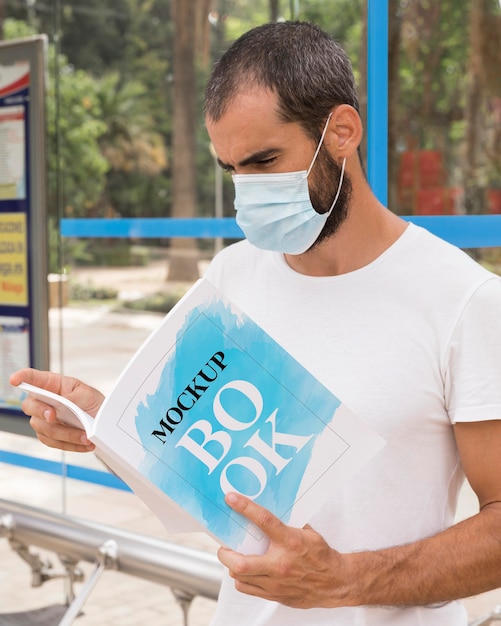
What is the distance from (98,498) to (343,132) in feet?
11.6

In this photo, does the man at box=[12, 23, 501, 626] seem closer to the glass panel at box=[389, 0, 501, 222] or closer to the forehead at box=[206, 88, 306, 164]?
the forehead at box=[206, 88, 306, 164]

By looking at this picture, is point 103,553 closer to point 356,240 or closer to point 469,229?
point 469,229

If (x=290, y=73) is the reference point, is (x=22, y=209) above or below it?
below

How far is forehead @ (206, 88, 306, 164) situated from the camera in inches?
53.9

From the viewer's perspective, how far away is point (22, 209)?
3.73 m

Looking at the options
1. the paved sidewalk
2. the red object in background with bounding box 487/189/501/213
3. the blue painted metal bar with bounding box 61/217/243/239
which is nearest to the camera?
the blue painted metal bar with bounding box 61/217/243/239

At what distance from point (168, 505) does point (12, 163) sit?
2.75 m

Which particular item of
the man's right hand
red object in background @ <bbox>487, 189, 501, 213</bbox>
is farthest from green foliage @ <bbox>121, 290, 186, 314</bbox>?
the man's right hand

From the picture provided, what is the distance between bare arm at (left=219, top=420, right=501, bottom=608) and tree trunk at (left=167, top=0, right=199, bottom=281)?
3696 millimetres

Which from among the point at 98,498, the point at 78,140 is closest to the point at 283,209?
the point at 98,498

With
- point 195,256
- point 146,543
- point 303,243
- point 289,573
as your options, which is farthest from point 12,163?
point 289,573

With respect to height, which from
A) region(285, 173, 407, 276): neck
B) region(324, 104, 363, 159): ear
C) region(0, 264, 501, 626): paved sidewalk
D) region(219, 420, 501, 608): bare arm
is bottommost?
region(0, 264, 501, 626): paved sidewalk

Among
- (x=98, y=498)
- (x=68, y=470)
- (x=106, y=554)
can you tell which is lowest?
(x=98, y=498)

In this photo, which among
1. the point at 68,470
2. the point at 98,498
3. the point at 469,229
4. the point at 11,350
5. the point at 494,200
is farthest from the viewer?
the point at 98,498
